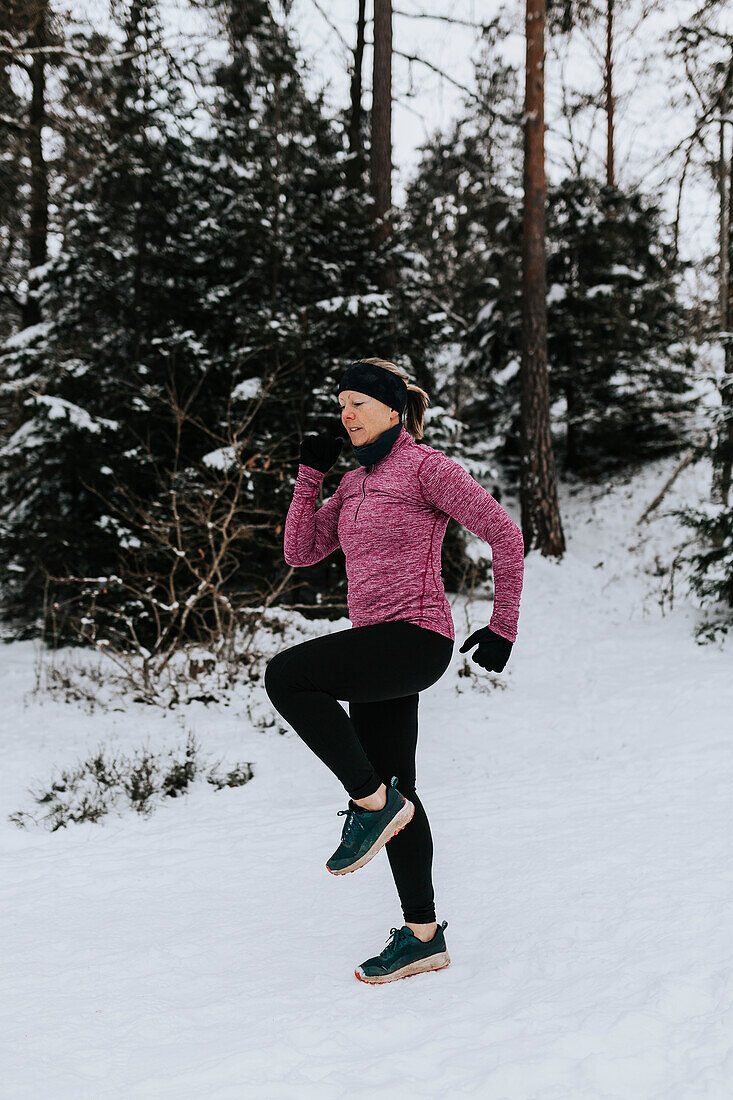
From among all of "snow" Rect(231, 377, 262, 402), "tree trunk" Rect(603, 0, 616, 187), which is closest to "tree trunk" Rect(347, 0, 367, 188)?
"tree trunk" Rect(603, 0, 616, 187)

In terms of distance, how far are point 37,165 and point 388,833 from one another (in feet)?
28.3

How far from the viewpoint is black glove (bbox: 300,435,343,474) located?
2592 mm

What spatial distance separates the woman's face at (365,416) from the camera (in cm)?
252

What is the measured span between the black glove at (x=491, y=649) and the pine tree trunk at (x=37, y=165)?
7.17 metres

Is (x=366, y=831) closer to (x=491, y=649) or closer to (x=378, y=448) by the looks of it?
(x=491, y=649)

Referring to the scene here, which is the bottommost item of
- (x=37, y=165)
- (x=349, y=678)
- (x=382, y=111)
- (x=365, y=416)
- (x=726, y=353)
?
(x=349, y=678)

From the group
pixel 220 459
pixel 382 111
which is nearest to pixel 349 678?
pixel 220 459

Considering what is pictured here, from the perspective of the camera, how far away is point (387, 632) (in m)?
2.34

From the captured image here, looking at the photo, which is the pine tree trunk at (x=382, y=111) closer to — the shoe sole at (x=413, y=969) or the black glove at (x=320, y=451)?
the black glove at (x=320, y=451)

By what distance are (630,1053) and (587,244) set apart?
14414 mm

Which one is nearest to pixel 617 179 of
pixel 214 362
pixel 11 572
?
pixel 214 362

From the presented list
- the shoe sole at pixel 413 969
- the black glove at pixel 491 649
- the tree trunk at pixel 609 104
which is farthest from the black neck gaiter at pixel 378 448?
the tree trunk at pixel 609 104

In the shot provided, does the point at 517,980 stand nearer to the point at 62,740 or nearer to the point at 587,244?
the point at 62,740

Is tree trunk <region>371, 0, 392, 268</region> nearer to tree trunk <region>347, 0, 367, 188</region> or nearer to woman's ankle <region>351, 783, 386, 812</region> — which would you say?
tree trunk <region>347, 0, 367, 188</region>
